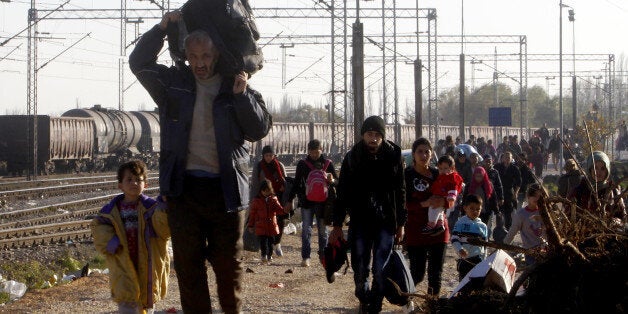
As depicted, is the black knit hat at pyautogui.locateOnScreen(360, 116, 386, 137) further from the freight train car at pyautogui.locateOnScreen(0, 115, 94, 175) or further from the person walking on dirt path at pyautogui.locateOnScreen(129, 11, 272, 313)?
the freight train car at pyautogui.locateOnScreen(0, 115, 94, 175)

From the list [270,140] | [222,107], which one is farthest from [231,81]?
[270,140]

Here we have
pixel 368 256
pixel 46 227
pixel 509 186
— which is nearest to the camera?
pixel 368 256

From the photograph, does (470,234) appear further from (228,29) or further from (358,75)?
(358,75)

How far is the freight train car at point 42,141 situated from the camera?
46969mm

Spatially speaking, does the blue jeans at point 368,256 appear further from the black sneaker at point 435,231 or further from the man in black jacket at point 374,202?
the black sneaker at point 435,231

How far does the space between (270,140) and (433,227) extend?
5162 cm

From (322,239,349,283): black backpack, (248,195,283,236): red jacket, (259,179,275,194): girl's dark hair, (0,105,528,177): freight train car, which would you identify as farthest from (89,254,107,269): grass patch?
(0,105,528,177): freight train car

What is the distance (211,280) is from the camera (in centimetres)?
1189

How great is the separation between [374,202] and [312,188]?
553 cm

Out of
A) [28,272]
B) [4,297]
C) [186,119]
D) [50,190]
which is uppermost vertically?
[186,119]

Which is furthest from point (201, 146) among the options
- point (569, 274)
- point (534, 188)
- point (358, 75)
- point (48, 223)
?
point (48, 223)

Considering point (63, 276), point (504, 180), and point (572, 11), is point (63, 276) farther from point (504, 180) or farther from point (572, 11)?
point (572, 11)

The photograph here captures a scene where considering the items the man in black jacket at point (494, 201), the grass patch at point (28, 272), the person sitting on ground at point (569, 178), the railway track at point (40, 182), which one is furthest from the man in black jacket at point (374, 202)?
the railway track at point (40, 182)

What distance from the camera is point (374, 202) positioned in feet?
27.5
